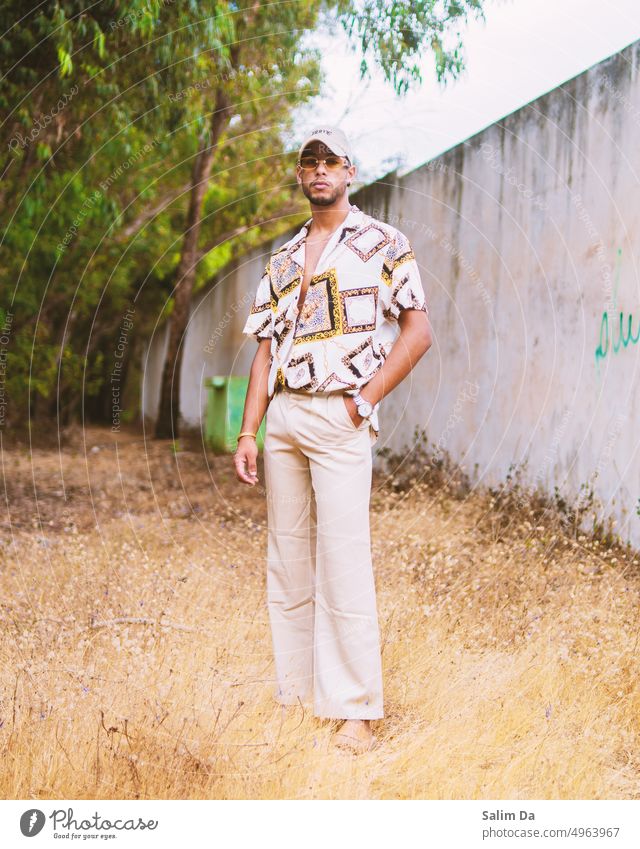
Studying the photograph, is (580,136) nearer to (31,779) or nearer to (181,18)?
(181,18)

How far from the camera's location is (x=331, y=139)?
3.11 m

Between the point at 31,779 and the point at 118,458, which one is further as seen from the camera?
the point at 118,458

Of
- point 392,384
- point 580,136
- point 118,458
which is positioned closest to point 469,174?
point 580,136

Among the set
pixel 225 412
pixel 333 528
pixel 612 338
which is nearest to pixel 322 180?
pixel 333 528

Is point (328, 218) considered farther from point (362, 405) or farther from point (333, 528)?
point (333, 528)

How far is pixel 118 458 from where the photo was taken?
1127 centimetres

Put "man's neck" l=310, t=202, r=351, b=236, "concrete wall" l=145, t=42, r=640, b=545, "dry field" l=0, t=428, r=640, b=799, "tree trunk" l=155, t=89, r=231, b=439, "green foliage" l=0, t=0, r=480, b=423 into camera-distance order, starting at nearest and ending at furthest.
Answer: "dry field" l=0, t=428, r=640, b=799 → "man's neck" l=310, t=202, r=351, b=236 → "concrete wall" l=145, t=42, r=640, b=545 → "green foliage" l=0, t=0, r=480, b=423 → "tree trunk" l=155, t=89, r=231, b=439

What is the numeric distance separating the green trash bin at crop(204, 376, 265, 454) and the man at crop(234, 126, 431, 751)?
704cm

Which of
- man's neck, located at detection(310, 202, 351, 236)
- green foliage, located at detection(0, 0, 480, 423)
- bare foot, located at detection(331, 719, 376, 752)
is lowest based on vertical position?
bare foot, located at detection(331, 719, 376, 752)

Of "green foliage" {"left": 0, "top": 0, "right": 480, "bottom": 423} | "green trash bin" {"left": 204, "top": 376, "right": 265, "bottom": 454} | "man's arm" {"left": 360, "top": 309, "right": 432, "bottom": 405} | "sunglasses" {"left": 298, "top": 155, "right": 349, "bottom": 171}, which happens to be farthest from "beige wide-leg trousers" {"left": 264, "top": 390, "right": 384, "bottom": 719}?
"green trash bin" {"left": 204, "top": 376, "right": 265, "bottom": 454}

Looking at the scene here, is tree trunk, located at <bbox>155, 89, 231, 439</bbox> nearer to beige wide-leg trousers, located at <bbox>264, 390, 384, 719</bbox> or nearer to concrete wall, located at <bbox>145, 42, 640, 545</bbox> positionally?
concrete wall, located at <bbox>145, 42, 640, 545</bbox>

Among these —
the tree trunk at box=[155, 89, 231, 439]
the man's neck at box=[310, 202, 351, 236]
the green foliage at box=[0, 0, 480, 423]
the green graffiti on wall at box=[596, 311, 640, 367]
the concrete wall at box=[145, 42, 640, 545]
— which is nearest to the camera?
the man's neck at box=[310, 202, 351, 236]

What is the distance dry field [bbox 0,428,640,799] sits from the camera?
2.88 m

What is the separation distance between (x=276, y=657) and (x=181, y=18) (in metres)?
4.17
